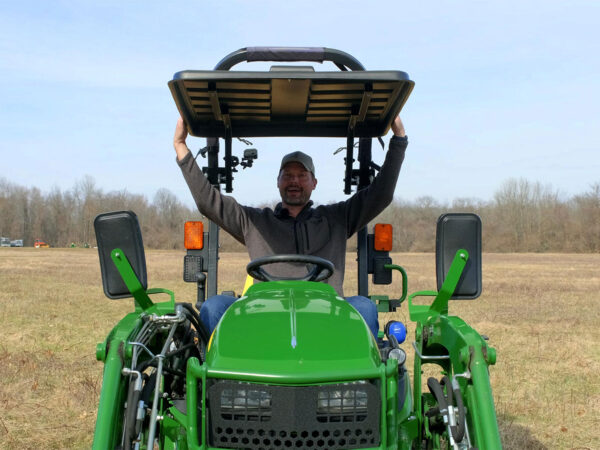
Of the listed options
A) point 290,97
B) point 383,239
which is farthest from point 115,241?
point 383,239

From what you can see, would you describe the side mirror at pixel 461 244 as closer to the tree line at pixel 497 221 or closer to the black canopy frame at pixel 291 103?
the black canopy frame at pixel 291 103

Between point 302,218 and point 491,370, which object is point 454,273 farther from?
point 491,370

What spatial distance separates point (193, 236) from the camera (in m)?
4.45

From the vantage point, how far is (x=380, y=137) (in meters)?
4.25

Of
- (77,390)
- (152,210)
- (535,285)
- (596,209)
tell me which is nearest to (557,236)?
(596,209)

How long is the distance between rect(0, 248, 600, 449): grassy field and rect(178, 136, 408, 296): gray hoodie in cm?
175

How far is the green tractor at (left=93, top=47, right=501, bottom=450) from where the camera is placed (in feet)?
7.22

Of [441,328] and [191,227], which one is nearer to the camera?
[441,328]

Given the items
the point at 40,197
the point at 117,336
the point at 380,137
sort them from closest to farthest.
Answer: the point at 117,336, the point at 380,137, the point at 40,197

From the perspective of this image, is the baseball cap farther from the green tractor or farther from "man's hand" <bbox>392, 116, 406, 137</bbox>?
"man's hand" <bbox>392, 116, 406, 137</bbox>

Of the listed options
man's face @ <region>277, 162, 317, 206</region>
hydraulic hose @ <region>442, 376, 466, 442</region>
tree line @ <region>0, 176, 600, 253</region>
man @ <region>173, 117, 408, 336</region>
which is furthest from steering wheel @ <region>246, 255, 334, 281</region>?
tree line @ <region>0, 176, 600, 253</region>

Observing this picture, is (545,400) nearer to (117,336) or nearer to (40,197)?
(117,336)

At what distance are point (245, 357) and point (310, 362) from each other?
23 centimetres

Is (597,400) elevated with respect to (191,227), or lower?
lower
